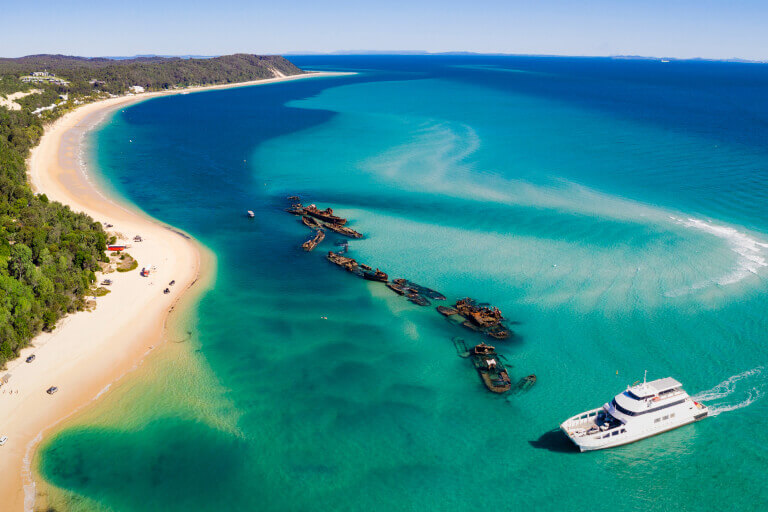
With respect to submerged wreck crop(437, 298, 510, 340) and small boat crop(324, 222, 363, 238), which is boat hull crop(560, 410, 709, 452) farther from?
small boat crop(324, 222, 363, 238)

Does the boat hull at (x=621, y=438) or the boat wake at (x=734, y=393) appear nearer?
the boat hull at (x=621, y=438)

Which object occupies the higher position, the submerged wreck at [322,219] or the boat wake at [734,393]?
the submerged wreck at [322,219]

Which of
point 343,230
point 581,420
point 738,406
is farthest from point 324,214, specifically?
point 738,406

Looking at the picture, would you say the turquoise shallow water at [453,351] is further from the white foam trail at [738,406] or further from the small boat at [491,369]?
the small boat at [491,369]

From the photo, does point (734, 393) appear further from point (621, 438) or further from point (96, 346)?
point (96, 346)

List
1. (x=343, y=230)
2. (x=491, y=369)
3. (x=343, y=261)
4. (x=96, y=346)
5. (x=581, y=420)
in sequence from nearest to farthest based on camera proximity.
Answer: (x=581, y=420) → (x=491, y=369) → (x=96, y=346) → (x=343, y=261) → (x=343, y=230)

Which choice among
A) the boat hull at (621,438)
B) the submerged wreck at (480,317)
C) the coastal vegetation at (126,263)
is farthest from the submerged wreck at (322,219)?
the boat hull at (621,438)

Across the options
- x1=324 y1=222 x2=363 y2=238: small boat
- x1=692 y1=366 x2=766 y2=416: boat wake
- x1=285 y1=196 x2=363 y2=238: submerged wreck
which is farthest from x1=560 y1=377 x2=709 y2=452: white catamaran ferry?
x1=285 y1=196 x2=363 y2=238: submerged wreck
